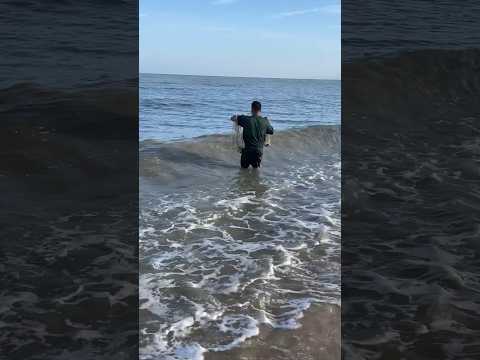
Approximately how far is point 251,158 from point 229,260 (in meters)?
4.52

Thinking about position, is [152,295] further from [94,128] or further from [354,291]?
[94,128]

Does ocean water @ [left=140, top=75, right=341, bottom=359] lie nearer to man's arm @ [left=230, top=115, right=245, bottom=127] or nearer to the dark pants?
the dark pants

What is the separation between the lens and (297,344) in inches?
137

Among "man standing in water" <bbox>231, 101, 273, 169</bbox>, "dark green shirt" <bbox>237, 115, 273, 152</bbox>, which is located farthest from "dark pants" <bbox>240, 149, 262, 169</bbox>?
"dark green shirt" <bbox>237, 115, 273, 152</bbox>

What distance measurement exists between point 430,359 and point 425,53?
1192cm

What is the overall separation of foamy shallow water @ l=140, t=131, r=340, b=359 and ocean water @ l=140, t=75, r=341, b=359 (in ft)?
0.03

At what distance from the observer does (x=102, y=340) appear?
10.8 feet

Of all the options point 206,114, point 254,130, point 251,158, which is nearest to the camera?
point 254,130

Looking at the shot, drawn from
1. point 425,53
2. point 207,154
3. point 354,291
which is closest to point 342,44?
point 354,291

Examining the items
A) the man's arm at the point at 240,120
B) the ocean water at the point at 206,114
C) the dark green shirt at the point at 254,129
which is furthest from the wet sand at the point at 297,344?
the ocean water at the point at 206,114

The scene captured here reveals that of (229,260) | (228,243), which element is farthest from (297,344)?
(228,243)

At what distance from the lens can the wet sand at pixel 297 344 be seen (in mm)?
3338

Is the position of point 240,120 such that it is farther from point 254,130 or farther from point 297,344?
point 297,344

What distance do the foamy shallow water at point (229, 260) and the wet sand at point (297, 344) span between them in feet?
0.28
